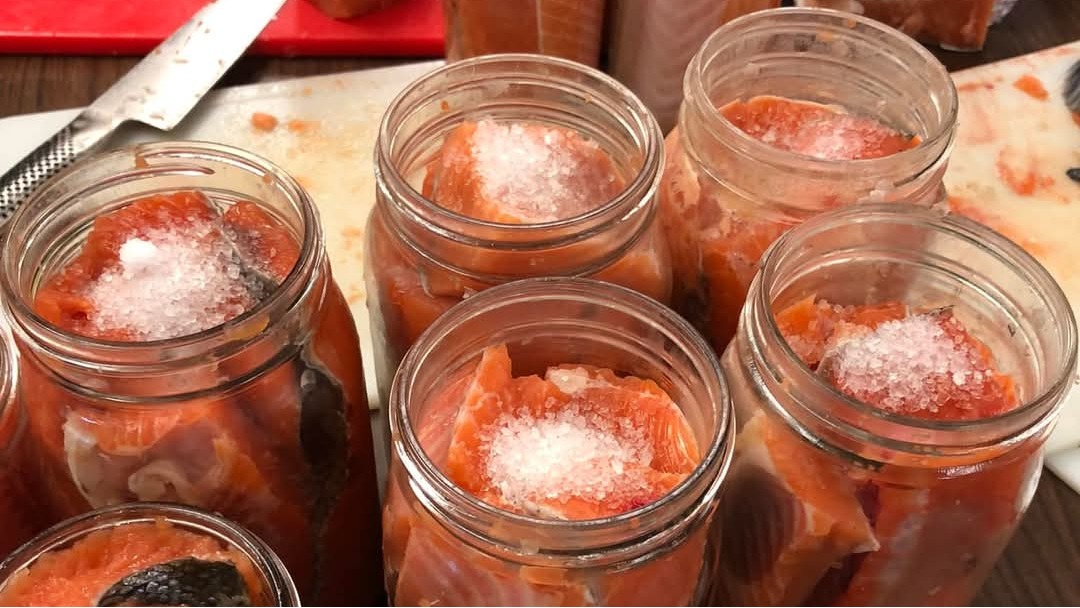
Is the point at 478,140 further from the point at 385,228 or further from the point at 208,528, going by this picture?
the point at 208,528

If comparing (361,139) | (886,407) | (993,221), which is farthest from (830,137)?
(361,139)

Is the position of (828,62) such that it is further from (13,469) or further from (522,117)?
(13,469)

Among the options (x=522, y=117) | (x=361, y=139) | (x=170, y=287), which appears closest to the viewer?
(x=170, y=287)

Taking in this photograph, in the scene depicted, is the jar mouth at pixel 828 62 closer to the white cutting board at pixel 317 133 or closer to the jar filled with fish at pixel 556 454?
the jar filled with fish at pixel 556 454

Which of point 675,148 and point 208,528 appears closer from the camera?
point 208,528

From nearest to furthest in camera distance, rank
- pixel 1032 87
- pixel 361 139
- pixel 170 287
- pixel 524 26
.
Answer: pixel 170 287, pixel 524 26, pixel 361 139, pixel 1032 87

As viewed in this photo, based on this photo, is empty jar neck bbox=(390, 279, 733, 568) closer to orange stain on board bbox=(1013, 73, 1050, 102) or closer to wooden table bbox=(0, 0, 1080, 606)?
wooden table bbox=(0, 0, 1080, 606)

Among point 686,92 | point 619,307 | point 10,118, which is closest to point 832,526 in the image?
point 619,307
